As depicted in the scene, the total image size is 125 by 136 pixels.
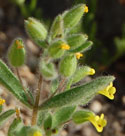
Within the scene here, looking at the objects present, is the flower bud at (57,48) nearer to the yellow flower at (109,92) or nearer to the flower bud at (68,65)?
the flower bud at (68,65)

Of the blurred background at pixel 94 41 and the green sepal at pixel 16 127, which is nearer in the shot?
the green sepal at pixel 16 127

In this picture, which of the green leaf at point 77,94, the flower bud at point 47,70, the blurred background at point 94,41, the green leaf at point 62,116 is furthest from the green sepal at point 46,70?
the blurred background at point 94,41

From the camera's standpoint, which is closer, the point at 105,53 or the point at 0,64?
the point at 0,64

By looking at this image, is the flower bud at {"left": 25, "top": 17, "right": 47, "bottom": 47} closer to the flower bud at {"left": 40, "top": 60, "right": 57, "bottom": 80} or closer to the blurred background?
the flower bud at {"left": 40, "top": 60, "right": 57, "bottom": 80}

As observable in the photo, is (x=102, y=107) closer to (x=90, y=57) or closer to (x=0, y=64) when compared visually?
(x=90, y=57)

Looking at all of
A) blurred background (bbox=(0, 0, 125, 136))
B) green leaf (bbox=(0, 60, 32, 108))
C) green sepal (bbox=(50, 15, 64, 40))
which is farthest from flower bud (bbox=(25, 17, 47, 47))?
blurred background (bbox=(0, 0, 125, 136))

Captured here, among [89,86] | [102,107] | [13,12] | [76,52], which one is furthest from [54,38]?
[13,12]
